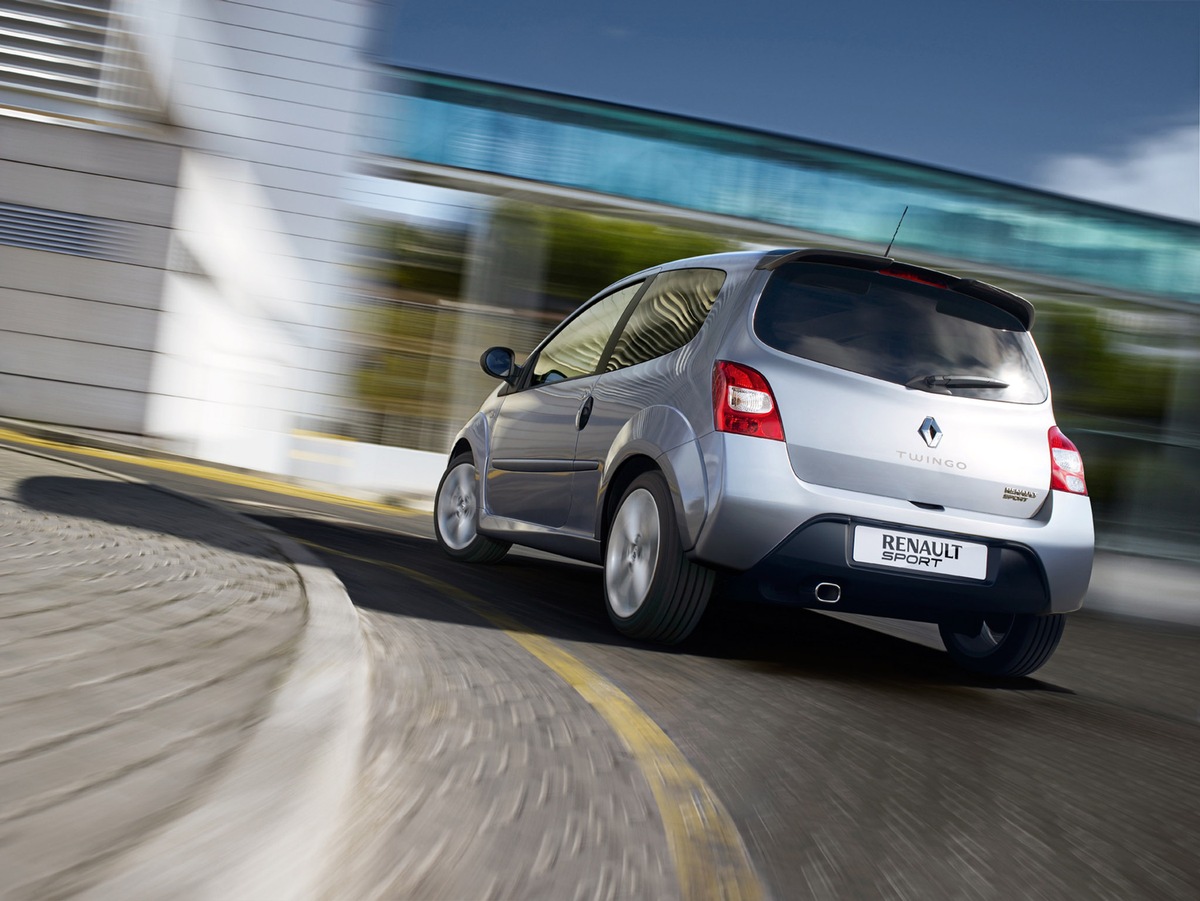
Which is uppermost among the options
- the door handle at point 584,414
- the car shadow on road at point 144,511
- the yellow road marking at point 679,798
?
the door handle at point 584,414

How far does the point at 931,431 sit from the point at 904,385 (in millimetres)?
209

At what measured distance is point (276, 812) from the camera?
6.47 ft

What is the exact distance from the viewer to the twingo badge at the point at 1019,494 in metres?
4.78

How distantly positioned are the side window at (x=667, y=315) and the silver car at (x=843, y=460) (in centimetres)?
2

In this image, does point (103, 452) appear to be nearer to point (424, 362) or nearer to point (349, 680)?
point (424, 362)

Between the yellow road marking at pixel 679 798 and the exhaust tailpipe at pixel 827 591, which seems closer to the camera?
the yellow road marking at pixel 679 798

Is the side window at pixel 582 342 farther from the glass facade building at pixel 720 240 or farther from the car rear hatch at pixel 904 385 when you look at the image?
the glass facade building at pixel 720 240

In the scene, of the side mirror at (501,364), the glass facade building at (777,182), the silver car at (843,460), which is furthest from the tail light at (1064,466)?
the glass facade building at (777,182)

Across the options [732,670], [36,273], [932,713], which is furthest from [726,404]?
[36,273]

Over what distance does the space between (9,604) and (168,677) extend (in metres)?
0.69

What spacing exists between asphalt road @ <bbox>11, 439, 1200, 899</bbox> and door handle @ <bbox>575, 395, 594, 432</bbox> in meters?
0.91

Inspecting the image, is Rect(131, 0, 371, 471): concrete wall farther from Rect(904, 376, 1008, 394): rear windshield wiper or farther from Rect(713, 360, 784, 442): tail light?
Rect(904, 376, 1008, 394): rear windshield wiper

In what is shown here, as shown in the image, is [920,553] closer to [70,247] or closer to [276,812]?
[276,812]

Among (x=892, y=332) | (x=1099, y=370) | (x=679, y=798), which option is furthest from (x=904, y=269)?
(x=1099, y=370)
